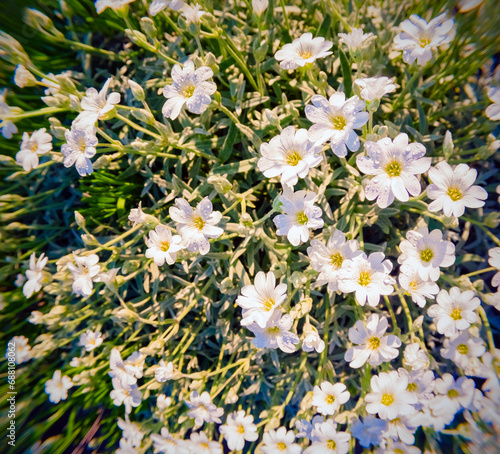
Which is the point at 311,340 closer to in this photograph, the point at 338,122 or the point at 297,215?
the point at 297,215

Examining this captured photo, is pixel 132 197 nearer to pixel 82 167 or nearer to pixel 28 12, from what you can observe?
pixel 82 167

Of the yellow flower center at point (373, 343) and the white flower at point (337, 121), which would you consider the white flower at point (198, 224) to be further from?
the yellow flower center at point (373, 343)

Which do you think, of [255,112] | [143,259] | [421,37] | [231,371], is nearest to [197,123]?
[255,112]

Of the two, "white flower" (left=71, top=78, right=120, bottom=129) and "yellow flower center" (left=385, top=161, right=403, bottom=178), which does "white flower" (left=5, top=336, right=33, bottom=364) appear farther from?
"yellow flower center" (left=385, top=161, right=403, bottom=178)

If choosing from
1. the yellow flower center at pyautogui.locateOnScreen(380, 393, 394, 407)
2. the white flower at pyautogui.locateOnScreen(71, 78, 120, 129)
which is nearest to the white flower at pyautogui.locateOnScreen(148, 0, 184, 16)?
the white flower at pyautogui.locateOnScreen(71, 78, 120, 129)

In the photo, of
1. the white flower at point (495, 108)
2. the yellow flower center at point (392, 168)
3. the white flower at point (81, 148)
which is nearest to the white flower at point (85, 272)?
the white flower at point (81, 148)

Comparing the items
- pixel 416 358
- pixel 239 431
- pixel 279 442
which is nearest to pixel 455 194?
pixel 416 358
